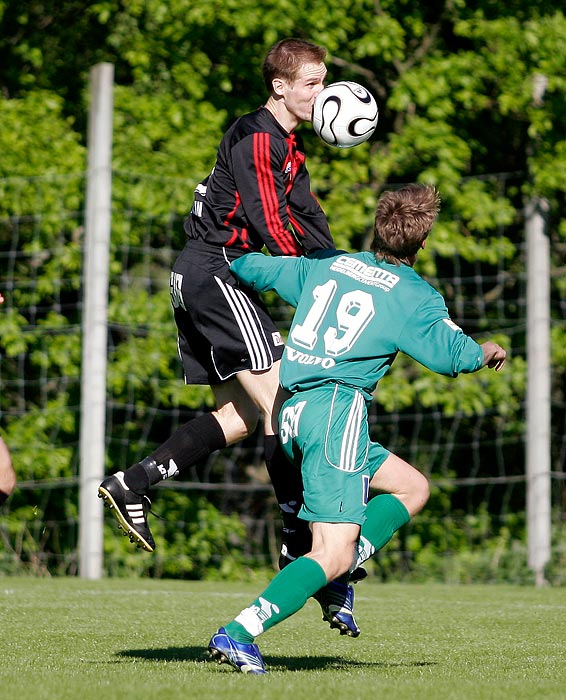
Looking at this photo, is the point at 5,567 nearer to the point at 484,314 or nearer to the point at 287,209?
the point at 484,314

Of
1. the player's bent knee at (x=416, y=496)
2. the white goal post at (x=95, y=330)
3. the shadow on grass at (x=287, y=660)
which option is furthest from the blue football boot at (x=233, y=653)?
the white goal post at (x=95, y=330)

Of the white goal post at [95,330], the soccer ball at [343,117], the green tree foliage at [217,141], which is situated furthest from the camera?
the green tree foliage at [217,141]

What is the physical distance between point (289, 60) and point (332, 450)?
1.81 m

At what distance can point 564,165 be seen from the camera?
1140 cm

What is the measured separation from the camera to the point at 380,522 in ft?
15.8

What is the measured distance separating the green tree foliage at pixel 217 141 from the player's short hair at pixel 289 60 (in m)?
5.33

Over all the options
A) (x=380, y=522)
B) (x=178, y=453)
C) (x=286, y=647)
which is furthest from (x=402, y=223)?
(x=286, y=647)

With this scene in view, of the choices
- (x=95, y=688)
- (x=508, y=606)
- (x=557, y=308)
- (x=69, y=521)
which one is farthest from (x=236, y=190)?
(x=557, y=308)

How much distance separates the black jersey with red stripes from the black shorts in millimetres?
99

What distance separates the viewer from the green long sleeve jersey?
435cm

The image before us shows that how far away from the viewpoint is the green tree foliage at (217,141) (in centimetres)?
1094

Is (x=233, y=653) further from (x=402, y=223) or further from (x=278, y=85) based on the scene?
(x=278, y=85)

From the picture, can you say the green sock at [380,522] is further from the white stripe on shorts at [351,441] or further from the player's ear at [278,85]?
the player's ear at [278,85]

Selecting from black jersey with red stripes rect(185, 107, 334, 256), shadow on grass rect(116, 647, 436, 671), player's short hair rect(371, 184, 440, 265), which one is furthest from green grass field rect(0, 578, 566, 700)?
black jersey with red stripes rect(185, 107, 334, 256)
